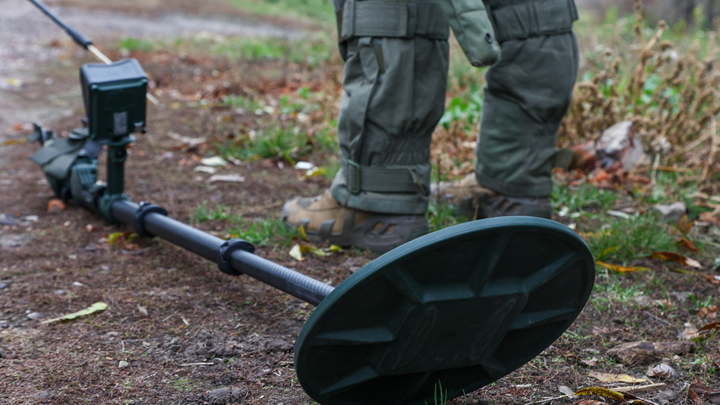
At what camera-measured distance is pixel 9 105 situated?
16.5ft

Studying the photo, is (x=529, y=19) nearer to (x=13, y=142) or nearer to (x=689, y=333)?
(x=689, y=333)

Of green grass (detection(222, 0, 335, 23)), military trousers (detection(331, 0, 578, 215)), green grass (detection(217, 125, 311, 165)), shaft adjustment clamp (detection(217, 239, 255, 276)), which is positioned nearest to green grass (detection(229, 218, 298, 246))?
military trousers (detection(331, 0, 578, 215))

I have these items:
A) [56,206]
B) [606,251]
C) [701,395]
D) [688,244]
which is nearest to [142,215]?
[56,206]

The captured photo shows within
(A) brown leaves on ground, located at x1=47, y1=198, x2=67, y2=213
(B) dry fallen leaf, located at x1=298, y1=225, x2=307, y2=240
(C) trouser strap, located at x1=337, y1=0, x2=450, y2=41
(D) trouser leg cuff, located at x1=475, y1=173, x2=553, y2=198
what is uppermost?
(C) trouser strap, located at x1=337, y1=0, x2=450, y2=41

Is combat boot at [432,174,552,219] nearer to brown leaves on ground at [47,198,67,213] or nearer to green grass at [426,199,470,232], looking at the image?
green grass at [426,199,470,232]

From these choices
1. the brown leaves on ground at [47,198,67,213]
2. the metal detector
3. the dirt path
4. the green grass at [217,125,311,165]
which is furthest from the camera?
the dirt path

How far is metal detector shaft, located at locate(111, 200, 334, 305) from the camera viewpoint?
1.48 metres

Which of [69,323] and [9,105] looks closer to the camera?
[69,323]

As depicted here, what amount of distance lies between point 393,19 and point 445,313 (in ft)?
3.92

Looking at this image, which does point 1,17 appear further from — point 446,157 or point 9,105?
point 446,157

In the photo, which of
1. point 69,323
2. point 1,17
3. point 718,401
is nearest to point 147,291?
point 69,323

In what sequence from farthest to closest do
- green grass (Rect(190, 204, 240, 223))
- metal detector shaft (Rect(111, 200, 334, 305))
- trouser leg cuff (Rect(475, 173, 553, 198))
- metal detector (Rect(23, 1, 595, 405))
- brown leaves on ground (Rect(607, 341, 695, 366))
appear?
green grass (Rect(190, 204, 240, 223)) → trouser leg cuff (Rect(475, 173, 553, 198)) → brown leaves on ground (Rect(607, 341, 695, 366)) → metal detector shaft (Rect(111, 200, 334, 305)) → metal detector (Rect(23, 1, 595, 405))

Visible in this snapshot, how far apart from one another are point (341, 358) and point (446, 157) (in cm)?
219

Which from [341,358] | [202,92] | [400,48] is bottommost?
[202,92]
